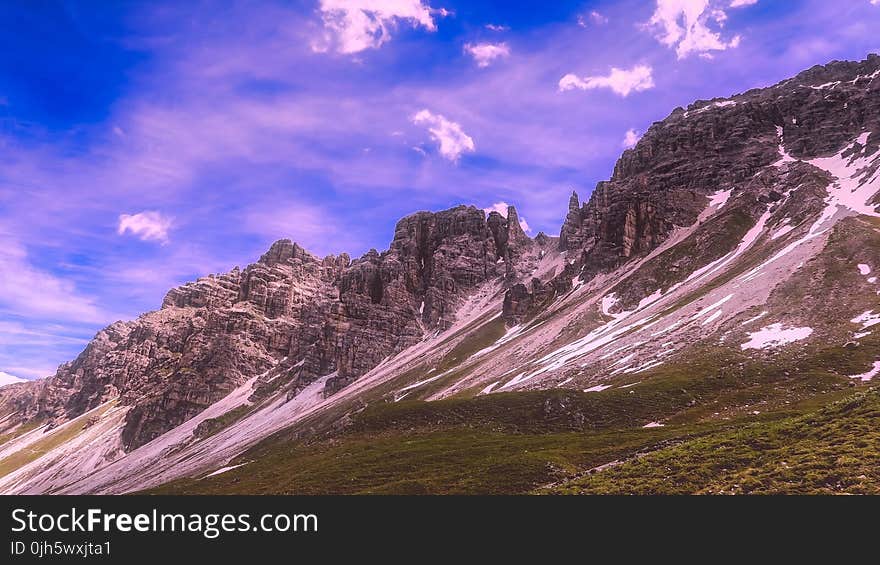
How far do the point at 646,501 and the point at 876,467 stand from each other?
15.6 meters

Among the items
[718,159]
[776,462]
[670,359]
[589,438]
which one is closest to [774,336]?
[670,359]

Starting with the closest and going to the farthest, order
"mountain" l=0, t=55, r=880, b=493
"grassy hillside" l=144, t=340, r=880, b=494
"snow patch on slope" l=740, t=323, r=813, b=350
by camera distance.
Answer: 1. "grassy hillside" l=144, t=340, r=880, b=494
2. "mountain" l=0, t=55, r=880, b=493
3. "snow patch on slope" l=740, t=323, r=813, b=350

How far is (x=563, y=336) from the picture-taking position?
118 m

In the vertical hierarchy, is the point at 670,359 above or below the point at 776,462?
above

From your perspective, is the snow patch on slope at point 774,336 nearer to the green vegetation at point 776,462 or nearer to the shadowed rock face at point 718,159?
the green vegetation at point 776,462

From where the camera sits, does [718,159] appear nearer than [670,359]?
No

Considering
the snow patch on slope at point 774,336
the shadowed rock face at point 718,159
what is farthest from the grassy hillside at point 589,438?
the shadowed rock face at point 718,159

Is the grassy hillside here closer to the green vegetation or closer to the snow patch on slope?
the green vegetation

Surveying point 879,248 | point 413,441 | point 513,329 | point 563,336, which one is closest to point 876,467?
point 413,441

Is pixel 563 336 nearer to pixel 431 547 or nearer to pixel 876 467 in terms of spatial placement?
pixel 876 467

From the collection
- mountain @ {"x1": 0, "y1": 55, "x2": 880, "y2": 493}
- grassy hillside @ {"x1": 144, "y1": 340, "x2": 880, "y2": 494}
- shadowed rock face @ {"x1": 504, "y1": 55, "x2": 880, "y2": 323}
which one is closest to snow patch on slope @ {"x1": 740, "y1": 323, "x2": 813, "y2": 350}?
mountain @ {"x1": 0, "y1": 55, "x2": 880, "y2": 493}

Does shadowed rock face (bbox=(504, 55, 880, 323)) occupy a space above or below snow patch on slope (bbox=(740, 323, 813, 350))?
above

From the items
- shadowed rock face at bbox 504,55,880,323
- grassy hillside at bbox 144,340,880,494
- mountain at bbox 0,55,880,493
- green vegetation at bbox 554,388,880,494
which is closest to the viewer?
green vegetation at bbox 554,388,880,494

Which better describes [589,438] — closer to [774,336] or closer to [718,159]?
[774,336]
